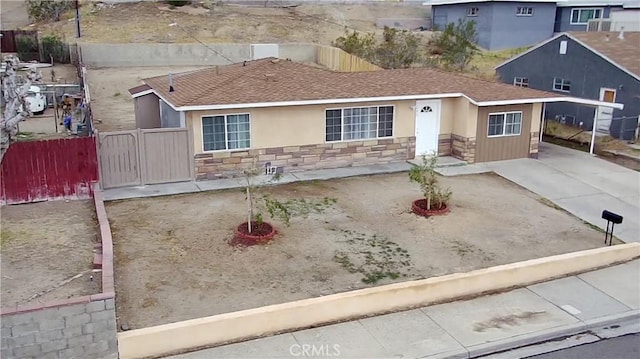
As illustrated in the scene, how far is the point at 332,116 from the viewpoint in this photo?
1858cm

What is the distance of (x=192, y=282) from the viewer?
10.8 metres

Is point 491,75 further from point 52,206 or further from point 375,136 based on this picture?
point 52,206

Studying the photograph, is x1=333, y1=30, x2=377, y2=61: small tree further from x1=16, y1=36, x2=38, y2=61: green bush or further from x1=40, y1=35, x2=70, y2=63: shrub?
x1=16, y1=36, x2=38, y2=61: green bush

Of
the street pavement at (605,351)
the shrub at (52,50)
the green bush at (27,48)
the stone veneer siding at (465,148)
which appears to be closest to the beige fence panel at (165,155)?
the stone veneer siding at (465,148)

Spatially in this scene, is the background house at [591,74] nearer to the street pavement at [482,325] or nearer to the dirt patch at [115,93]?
the street pavement at [482,325]

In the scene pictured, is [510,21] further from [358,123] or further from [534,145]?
[358,123]

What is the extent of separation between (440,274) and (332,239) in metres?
2.68

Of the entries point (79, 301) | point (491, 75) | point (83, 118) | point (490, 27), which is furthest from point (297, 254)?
point (490, 27)

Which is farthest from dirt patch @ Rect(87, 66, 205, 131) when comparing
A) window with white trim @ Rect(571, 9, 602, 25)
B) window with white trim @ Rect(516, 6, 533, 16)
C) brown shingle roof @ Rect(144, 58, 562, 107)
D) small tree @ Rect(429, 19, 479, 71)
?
window with white trim @ Rect(571, 9, 602, 25)

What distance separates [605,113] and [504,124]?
7474mm

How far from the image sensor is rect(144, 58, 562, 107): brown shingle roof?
56.7 feet

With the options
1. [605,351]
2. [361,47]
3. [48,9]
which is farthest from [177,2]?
[605,351]

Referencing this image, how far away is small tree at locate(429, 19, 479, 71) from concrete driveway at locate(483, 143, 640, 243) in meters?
14.8

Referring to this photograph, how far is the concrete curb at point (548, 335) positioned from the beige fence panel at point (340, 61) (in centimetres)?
2228
